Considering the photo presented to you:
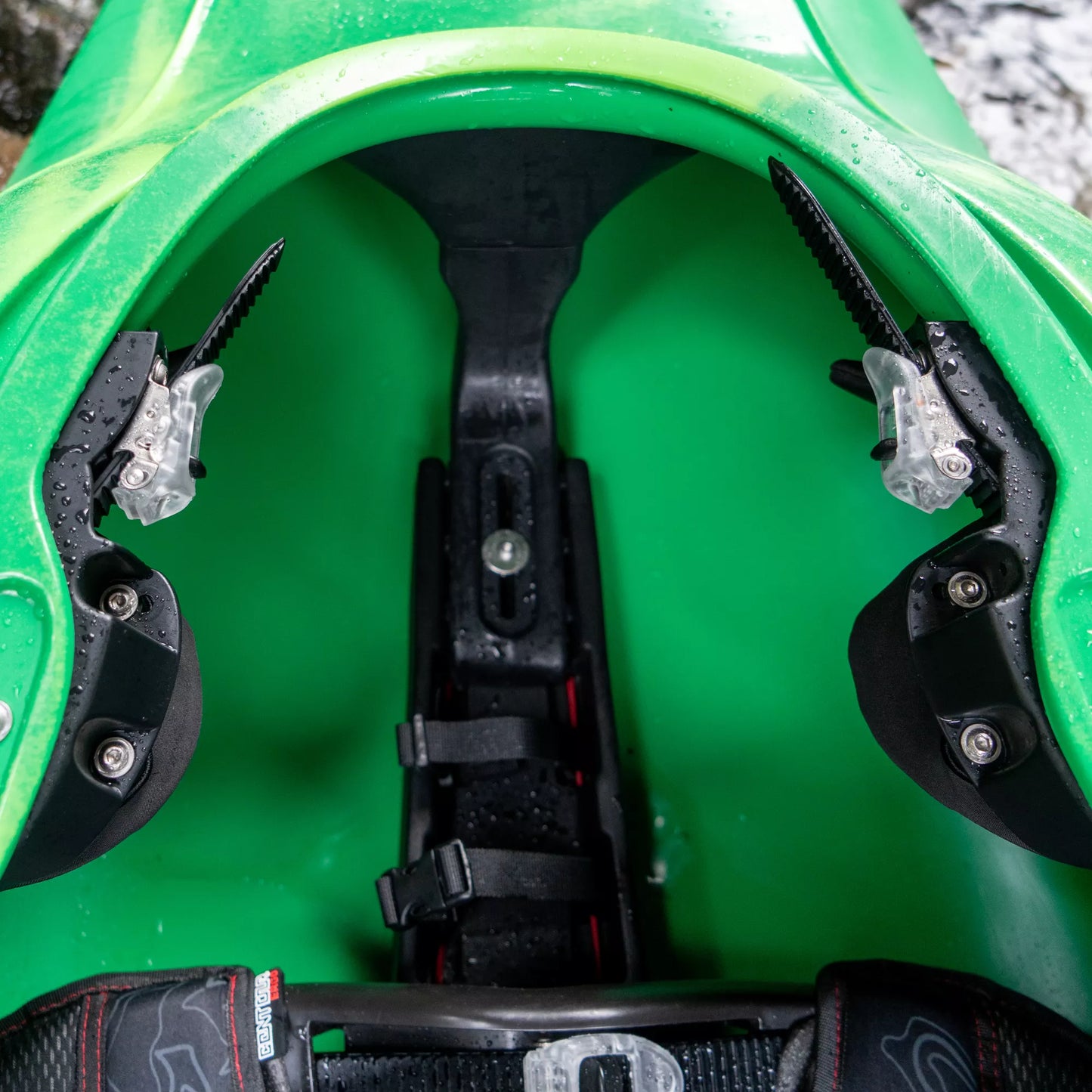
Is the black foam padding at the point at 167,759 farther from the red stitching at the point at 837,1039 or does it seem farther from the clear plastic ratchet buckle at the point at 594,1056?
the red stitching at the point at 837,1039

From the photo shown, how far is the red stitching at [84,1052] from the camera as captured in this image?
68cm

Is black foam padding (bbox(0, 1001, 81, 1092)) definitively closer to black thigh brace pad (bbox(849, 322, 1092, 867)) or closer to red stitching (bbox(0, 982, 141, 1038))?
red stitching (bbox(0, 982, 141, 1038))

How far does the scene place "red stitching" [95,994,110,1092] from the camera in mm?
679

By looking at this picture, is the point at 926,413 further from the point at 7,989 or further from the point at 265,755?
the point at 7,989

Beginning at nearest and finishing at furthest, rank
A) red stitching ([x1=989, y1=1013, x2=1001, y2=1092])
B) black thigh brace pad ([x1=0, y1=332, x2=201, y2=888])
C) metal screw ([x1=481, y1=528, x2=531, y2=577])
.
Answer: black thigh brace pad ([x1=0, y1=332, x2=201, y2=888])
red stitching ([x1=989, y1=1013, x2=1001, y2=1092])
metal screw ([x1=481, y1=528, x2=531, y2=577])

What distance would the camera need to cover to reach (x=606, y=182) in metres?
0.95

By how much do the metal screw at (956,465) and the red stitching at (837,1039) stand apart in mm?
367

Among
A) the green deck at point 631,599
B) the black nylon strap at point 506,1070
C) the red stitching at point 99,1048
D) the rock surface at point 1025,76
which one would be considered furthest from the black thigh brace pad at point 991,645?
the rock surface at point 1025,76

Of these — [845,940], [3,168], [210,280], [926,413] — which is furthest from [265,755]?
[3,168]

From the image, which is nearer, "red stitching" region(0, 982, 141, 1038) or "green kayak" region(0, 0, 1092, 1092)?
"green kayak" region(0, 0, 1092, 1092)

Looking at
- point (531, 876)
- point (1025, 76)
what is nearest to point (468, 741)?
point (531, 876)

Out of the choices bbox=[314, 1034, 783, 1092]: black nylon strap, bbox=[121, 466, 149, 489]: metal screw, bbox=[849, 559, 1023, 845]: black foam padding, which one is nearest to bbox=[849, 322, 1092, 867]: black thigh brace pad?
bbox=[849, 559, 1023, 845]: black foam padding

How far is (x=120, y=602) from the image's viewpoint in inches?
23.0

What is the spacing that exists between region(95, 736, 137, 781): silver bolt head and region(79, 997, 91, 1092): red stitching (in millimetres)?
229
